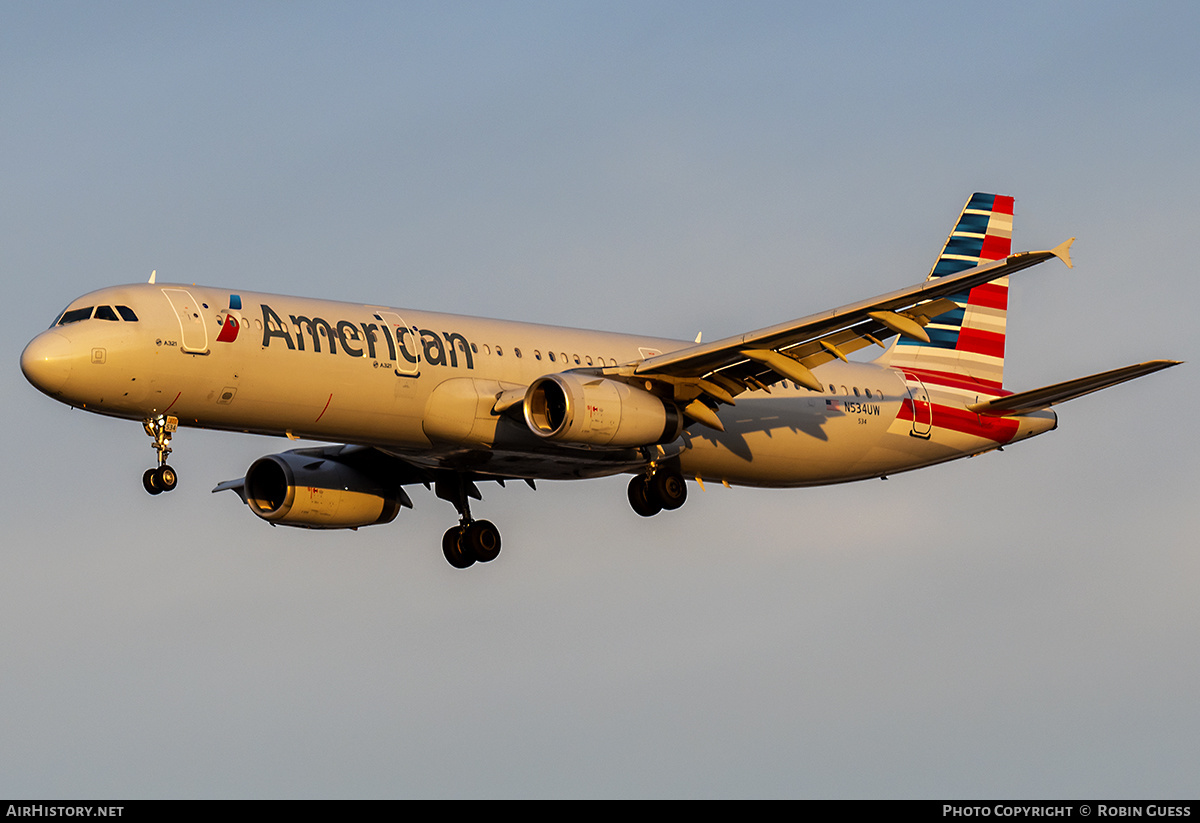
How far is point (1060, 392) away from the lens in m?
44.2

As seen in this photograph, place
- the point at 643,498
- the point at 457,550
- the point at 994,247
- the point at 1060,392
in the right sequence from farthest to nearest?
the point at 994,247 → the point at 457,550 → the point at 1060,392 → the point at 643,498

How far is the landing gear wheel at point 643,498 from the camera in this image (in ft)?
141

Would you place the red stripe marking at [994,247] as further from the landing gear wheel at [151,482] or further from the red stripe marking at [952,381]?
the landing gear wheel at [151,482]

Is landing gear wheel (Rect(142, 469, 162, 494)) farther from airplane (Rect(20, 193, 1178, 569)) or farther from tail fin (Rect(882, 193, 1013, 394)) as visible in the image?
tail fin (Rect(882, 193, 1013, 394))

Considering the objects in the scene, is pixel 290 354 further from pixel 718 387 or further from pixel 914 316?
pixel 914 316

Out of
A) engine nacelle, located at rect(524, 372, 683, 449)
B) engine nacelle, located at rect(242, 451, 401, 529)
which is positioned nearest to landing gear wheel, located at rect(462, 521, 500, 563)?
engine nacelle, located at rect(242, 451, 401, 529)

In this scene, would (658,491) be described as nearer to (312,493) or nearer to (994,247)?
(312,493)

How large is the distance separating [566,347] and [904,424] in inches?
416

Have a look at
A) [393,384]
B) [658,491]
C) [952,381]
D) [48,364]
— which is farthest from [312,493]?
[952,381]

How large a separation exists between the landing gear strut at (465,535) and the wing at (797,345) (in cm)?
733

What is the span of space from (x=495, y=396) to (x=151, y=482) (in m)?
7.95

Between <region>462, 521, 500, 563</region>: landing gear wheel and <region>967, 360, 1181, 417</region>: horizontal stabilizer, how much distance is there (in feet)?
44.8

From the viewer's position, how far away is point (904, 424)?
47500mm
